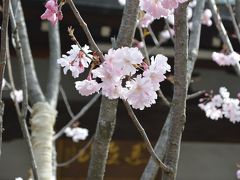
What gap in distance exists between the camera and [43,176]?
94.0 inches

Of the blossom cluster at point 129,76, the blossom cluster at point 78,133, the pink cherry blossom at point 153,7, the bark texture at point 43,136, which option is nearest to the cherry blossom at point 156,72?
the blossom cluster at point 129,76

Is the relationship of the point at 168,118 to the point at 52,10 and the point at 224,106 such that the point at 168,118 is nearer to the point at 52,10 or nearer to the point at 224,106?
the point at 52,10

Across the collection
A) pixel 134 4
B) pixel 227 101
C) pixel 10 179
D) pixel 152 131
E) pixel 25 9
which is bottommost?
pixel 10 179

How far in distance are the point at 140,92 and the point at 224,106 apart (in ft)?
7.23

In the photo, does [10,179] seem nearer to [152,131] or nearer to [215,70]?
[152,131]

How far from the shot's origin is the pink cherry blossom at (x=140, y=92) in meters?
1.17

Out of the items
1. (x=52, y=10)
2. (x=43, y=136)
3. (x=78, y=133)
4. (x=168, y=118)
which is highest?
(x=52, y=10)

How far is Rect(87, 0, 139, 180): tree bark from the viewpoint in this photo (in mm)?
1412

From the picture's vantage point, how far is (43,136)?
253cm

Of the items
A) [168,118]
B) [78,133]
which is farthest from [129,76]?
[78,133]

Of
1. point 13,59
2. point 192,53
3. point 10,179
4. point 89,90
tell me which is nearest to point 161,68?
point 89,90

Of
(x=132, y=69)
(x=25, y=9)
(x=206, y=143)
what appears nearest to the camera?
(x=132, y=69)

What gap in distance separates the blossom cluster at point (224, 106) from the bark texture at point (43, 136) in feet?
3.78

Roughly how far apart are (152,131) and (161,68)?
443 cm
